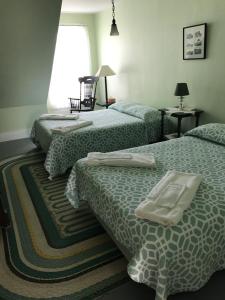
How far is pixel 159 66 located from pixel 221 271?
3.02 m

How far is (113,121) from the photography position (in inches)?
145

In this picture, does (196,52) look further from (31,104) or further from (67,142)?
(31,104)

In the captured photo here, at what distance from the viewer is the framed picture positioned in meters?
3.03

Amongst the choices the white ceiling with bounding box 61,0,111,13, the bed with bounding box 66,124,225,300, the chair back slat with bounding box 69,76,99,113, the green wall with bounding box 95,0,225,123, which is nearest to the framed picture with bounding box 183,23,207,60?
the green wall with bounding box 95,0,225,123

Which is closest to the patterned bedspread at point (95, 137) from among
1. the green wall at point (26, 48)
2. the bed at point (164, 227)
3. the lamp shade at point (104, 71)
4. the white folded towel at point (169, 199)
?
the green wall at point (26, 48)

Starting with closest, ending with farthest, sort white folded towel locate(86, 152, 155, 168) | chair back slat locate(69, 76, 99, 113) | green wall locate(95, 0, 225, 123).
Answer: white folded towel locate(86, 152, 155, 168) < green wall locate(95, 0, 225, 123) < chair back slat locate(69, 76, 99, 113)

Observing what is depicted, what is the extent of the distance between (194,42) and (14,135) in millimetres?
3572

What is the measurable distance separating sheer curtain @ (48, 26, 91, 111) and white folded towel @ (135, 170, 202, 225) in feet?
14.0

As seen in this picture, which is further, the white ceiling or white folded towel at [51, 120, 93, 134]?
the white ceiling

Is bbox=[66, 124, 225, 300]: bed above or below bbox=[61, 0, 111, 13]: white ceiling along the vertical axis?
below

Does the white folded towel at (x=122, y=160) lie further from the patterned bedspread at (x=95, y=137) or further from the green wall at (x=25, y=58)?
the green wall at (x=25, y=58)

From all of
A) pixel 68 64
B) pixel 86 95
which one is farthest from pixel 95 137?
pixel 68 64

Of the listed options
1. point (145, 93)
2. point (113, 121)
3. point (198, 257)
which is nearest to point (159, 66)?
point (145, 93)

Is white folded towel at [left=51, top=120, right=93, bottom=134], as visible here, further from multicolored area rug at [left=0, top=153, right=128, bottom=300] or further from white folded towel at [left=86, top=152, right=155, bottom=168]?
white folded towel at [left=86, top=152, right=155, bottom=168]
